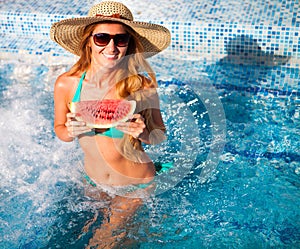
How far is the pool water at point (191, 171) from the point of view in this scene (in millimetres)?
4492

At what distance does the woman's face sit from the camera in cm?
386

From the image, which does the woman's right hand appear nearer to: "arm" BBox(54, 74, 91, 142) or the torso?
"arm" BBox(54, 74, 91, 142)

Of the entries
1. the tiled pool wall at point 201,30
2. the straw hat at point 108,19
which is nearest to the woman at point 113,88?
the straw hat at point 108,19

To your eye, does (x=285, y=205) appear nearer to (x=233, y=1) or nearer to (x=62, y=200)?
(x=62, y=200)

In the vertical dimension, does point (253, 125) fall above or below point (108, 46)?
below

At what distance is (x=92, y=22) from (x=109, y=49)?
0.27 meters

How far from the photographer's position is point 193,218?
15.4 feet

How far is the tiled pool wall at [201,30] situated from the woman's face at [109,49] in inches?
127

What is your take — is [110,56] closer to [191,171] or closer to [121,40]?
[121,40]

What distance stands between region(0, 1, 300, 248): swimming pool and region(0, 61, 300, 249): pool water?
10mm

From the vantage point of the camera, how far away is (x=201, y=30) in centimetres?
740

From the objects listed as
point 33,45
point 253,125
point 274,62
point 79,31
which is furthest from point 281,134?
point 33,45

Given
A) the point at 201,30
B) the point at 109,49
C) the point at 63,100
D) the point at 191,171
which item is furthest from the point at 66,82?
the point at 201,30

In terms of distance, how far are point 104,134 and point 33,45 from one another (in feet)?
13.5
